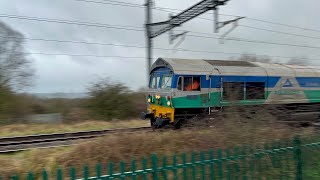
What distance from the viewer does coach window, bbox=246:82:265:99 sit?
15.7 metres

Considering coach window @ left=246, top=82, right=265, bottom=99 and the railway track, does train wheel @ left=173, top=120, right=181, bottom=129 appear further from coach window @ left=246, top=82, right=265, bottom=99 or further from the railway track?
coach window @ left=246, top=82, right=265, bottom=99

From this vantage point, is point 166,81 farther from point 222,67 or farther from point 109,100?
point 109,100

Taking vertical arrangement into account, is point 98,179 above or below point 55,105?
above

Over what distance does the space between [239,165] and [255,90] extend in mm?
11584

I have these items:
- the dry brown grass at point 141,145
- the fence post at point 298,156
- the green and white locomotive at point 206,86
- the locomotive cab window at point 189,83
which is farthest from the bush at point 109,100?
the fence post at point 298,156

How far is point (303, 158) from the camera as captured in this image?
232 inches

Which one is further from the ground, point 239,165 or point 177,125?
point 239,165

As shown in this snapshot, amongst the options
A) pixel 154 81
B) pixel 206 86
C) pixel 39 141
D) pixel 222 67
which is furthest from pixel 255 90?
pixel 39 141

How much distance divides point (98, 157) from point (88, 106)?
1518 cm

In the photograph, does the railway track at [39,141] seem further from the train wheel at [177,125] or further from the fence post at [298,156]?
the fence post at [298,156]

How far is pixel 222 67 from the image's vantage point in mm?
15500

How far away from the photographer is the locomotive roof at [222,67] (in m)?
14.8

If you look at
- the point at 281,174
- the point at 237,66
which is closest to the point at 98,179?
the point at 281,174

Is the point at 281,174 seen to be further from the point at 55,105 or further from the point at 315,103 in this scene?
the point at 55,105
